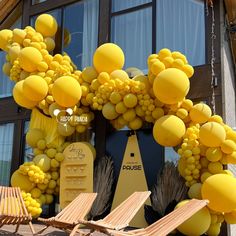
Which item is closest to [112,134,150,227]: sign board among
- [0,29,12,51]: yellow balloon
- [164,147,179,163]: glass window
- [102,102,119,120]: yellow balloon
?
[164,147,179,163]: glass window

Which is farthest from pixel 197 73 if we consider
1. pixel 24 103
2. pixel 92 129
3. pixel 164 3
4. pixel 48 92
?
pixel 24 103

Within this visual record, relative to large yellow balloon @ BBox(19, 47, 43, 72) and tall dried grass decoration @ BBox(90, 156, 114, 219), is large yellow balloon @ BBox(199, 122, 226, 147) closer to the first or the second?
tall dried grass decoration @ BBox(90, 156, 114, 219)

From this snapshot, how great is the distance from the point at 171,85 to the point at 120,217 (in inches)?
87.1

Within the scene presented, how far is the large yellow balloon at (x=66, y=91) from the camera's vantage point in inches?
272

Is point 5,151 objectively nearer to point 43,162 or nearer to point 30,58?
point 43,162

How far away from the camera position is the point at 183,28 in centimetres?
756

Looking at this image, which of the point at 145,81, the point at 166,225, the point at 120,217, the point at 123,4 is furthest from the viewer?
the point at 123,4

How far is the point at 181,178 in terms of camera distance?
636 centimetres

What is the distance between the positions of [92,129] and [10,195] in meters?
2.21

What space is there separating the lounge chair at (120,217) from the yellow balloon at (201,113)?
5.07 ft

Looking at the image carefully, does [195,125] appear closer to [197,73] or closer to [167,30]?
[197,73]

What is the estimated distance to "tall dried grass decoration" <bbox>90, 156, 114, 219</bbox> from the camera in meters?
7.08

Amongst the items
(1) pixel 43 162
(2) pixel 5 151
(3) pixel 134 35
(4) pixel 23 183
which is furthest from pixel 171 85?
(2) pixel 5 151

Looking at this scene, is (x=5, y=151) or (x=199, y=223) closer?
(x=199, y=223)
